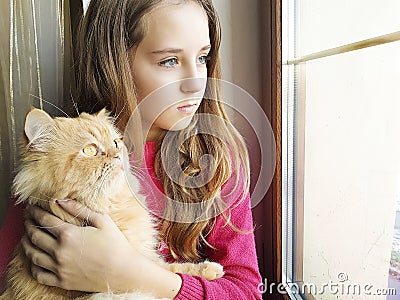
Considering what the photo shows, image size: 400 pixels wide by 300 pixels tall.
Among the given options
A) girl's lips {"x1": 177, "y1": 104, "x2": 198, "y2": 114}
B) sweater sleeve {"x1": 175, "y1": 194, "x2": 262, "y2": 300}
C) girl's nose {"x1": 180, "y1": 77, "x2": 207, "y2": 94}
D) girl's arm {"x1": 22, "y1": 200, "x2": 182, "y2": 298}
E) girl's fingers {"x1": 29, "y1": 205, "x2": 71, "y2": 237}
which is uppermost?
girl's nose {"x1": 180, "y1": 77, "x2": 207, "y2": 94}

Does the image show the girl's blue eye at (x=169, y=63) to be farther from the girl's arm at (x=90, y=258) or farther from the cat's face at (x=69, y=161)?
the girl's arm at (x=90, y=258)

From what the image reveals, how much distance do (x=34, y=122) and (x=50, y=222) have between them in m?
0.18

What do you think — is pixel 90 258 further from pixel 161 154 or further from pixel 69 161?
pixel 161 154

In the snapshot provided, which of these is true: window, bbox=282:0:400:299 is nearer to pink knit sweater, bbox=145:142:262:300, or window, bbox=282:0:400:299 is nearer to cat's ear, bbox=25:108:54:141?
pink knit sweater, bbox=145:142:262:300

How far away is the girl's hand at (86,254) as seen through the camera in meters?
0.80

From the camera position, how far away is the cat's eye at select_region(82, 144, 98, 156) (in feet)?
2.57

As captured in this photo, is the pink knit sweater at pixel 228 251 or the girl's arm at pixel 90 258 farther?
the pink knit sweater at pixel 228 251

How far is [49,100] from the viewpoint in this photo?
1.14 m

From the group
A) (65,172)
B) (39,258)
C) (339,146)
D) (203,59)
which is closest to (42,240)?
(39,258)

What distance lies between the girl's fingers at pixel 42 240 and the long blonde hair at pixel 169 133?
253 millimetres

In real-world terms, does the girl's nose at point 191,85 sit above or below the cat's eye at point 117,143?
above

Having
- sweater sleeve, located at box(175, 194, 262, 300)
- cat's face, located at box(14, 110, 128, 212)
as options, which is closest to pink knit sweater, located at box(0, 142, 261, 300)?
sweater sleeve, located at box(175, 194, 262, 300)

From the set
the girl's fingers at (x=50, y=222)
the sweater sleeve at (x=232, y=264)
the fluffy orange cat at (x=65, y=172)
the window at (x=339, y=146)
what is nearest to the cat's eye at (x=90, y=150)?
the fluffy orange cat at (x=65, y=172)

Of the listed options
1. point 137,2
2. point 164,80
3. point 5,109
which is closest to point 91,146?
point 164,80
